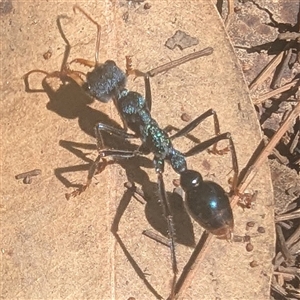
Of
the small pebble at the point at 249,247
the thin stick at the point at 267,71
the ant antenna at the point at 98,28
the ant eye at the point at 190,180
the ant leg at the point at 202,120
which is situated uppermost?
the ant antenna at the point at 98,28

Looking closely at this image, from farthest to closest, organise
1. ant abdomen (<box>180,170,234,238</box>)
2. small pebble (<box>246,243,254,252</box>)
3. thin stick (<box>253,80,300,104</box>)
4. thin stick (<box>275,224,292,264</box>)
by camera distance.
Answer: thin stick (<box>253,80,300,104</box>)
thin stick (<box>275,224,292,264</box>)
small pebble (<box>246,243,254,252</box>)
ant abdomen (<box>180,170,234,238</box>)

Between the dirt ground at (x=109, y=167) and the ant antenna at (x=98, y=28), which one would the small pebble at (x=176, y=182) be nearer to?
the dirt ground at (x=109, y=167)

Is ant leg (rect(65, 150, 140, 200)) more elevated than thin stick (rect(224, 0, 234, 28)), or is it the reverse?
thin stick (rect(224, 0, 234, 28))

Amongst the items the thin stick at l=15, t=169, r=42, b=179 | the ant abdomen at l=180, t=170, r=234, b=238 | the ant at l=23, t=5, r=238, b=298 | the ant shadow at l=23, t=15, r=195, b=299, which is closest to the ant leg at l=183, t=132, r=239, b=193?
the ant at l=23, t=5, r=238, b=298

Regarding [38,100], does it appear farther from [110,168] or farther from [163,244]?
[163,244]

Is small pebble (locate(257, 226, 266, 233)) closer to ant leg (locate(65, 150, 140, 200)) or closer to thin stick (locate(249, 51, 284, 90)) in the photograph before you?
ant leg (locate(65, 150, 140, 200))

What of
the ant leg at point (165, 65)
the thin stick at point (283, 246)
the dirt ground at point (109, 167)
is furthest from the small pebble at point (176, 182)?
the thin stick at point (283, 246)

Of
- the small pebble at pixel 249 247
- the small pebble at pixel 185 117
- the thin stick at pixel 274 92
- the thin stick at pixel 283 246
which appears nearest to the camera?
the small pebble at pixel 249 247
